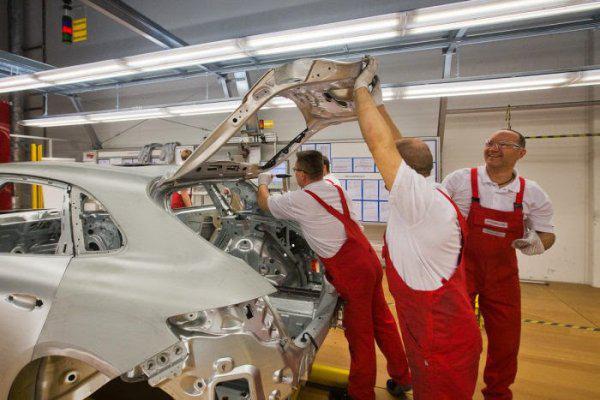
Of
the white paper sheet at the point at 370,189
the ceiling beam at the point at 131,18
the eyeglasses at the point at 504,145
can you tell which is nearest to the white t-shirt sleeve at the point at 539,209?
the eyeglasses at the point at 504,145

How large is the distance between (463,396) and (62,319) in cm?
172

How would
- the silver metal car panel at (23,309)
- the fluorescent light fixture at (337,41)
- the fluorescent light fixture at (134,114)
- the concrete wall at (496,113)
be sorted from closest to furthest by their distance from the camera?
the silver metal car panel at (23,309)
the fluorescent light fixture at (337,41)
the concrete wall at (496,113)
the fluorescent light fixture at (134,114)

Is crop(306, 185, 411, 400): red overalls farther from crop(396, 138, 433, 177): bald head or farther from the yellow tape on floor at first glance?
the yellow tape on floor

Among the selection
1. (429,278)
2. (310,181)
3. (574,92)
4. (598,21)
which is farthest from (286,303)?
(574,92)

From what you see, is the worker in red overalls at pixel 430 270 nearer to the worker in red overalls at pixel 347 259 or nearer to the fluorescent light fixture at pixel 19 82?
the worker in red overalls at pixel 347 259

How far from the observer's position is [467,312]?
1411mm

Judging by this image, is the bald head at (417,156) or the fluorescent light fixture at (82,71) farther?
the fluorescent light fixture at (82,71)

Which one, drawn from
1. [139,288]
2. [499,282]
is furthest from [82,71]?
[499,282]

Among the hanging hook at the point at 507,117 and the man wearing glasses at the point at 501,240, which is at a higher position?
the hanging hook at the point at 507,117

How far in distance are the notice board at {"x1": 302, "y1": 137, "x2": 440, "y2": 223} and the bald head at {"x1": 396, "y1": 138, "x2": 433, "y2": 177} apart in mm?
3997

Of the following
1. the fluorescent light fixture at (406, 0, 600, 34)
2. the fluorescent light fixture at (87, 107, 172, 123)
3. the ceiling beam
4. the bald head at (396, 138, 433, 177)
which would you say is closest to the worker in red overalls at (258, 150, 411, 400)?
the bald head at (396, 138, 433, 177)

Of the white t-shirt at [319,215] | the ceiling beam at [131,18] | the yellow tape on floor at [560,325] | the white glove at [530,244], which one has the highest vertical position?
the ceiling beam at [131,18]

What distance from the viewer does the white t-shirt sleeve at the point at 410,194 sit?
1.30 meters

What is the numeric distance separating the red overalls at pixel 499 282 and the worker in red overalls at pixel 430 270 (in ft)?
2.73
